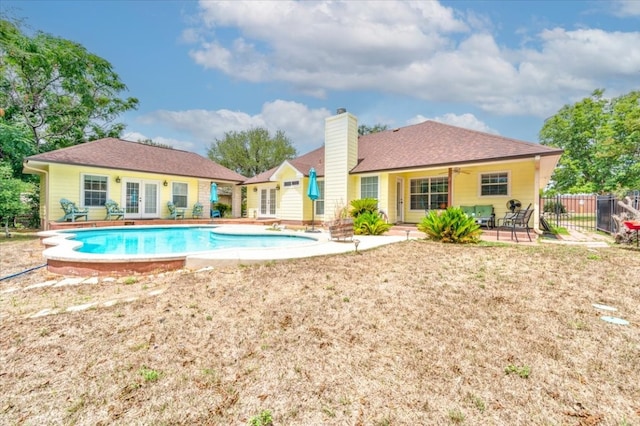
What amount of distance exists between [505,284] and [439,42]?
13459mm

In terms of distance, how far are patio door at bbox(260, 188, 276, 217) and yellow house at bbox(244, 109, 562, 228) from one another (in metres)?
0.06


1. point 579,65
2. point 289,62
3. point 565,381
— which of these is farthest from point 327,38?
point 579,65

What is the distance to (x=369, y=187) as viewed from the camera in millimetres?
14922

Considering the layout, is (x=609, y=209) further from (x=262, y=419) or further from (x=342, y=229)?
(x=262, y=419)

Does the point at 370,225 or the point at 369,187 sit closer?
the point at 370,225

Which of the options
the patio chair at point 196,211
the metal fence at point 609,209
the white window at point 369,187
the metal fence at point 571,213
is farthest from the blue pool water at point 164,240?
the metal fence at point 571,213

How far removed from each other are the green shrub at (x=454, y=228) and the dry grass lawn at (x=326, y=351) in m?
3.87

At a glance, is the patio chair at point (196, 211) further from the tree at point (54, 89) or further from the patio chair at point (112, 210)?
the tree at point (54, 89)

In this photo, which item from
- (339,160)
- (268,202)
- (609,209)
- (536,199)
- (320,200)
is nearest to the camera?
(536,199)

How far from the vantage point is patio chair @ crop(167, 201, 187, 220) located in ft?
57.3

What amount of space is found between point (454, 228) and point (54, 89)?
2603 centimetres

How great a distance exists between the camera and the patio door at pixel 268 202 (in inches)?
749

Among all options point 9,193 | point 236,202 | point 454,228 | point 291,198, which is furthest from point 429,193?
point 9,193

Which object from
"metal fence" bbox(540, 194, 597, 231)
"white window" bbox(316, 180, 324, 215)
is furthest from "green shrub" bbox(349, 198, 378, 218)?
"metal fence" bbox(540, 194, 597, 231)
